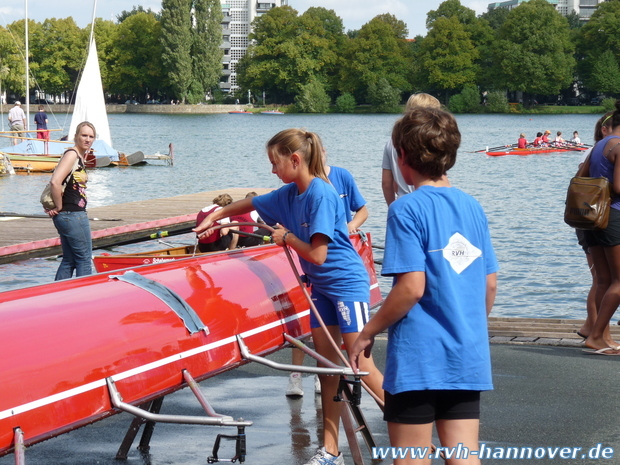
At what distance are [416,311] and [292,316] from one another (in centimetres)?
215

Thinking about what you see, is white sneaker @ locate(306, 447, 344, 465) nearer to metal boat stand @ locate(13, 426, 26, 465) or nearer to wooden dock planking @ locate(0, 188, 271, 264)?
metal boat stand @ locate(13, 426, 26, 465)

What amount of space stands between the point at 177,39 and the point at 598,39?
53665 mm

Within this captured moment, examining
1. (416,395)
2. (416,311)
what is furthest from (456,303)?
(416,395)

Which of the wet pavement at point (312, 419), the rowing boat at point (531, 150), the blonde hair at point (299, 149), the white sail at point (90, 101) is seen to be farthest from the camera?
the rowing boat at point (531, 150)

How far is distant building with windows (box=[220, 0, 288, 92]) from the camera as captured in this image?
152 meters

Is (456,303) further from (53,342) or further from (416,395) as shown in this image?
(53,342)

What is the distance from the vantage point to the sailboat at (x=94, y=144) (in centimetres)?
3462

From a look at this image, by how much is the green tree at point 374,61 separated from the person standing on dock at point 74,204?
112m

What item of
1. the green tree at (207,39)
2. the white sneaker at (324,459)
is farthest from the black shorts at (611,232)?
the green tree at (207,39)

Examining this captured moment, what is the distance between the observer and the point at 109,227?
1602 centimetres

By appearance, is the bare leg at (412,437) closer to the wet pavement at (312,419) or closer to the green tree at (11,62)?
the wet pavement at (312,419)

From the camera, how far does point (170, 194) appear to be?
101 feet

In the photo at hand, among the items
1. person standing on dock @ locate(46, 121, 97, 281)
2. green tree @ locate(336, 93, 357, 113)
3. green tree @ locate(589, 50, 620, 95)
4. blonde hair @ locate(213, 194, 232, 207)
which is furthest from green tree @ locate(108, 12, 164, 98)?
person standing on dock @ locate(46, 121, 97, 281)

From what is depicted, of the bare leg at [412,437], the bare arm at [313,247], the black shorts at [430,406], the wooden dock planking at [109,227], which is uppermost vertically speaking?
the bare arm at [313,247]
